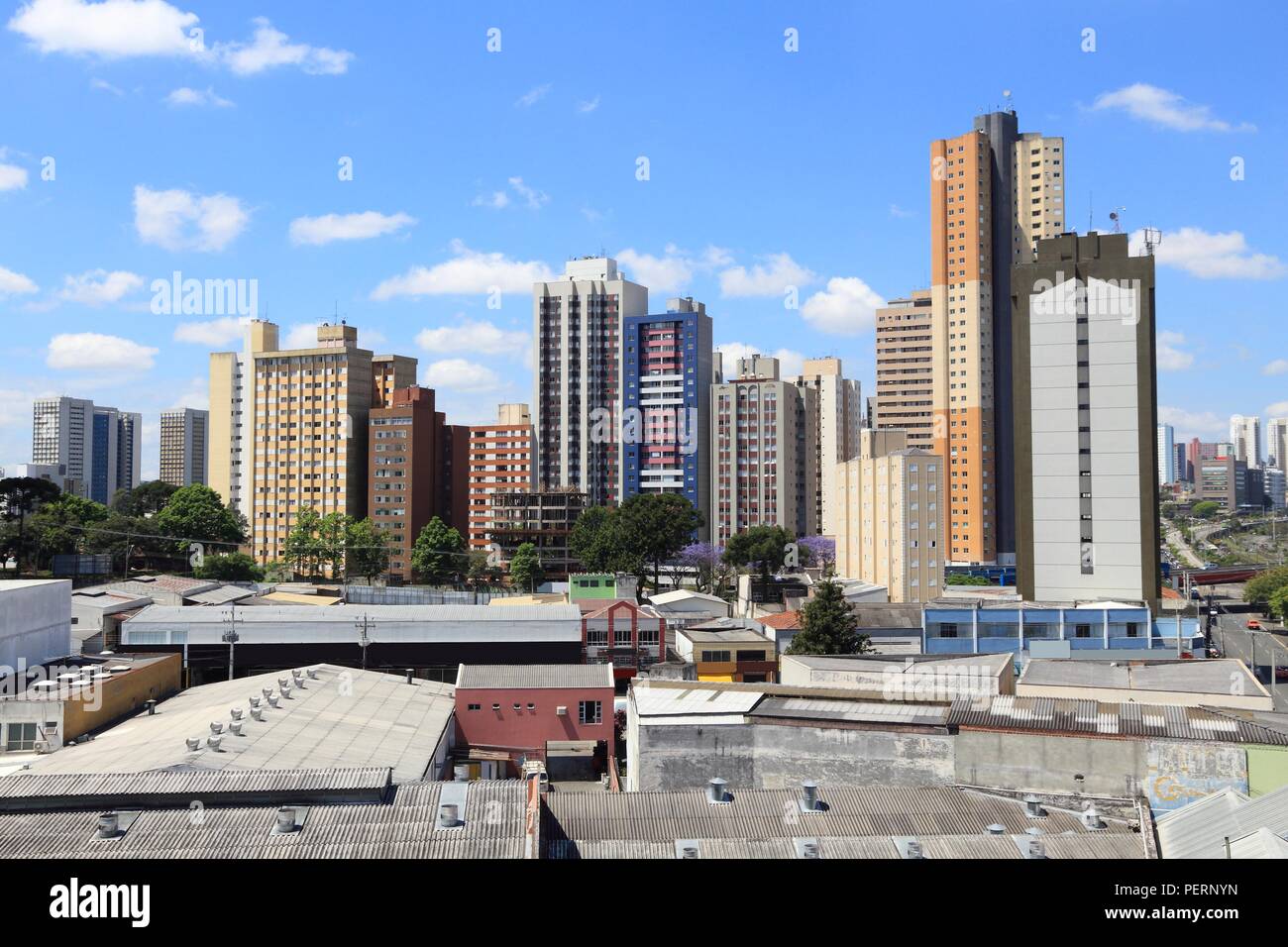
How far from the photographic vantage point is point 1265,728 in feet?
70.1

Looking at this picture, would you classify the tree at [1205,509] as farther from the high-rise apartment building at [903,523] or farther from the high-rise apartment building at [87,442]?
the high-rise apartment building at [87,442]

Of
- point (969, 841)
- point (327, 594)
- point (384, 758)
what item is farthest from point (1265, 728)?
point (327, 594)

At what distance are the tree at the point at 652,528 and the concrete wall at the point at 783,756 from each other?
48.7 meters

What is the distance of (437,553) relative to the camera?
7788 cm

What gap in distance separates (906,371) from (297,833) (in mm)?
103374

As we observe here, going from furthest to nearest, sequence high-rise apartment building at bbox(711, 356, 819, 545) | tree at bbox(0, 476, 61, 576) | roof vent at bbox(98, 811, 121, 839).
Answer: high-rise apartment building at bbox(711, 356, 819, 545) < tree at bbox(0, 476, 61, 576) < roof vent at bbox(98, 811, 121, 839)

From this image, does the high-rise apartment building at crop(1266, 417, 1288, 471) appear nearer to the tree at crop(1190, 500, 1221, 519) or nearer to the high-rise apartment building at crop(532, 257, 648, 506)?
the tree at crop(1190, 500, 1221, 519)

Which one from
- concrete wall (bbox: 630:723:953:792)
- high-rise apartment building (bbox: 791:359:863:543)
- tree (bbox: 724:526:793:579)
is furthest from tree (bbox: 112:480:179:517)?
concrete wall (bbox: 630:723:953:792)

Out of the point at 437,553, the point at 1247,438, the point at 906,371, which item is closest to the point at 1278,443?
the point at 1247,438

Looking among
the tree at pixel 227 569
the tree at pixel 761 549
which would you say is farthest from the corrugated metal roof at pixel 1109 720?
the tree at pixel 227 569

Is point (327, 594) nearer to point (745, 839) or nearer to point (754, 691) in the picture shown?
point (754, 691)

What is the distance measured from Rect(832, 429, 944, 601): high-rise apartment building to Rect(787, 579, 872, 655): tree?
651 inches

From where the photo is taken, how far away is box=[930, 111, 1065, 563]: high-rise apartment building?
95.4 meters

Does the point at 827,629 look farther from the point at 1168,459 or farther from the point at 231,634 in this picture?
the point at 1168,459
